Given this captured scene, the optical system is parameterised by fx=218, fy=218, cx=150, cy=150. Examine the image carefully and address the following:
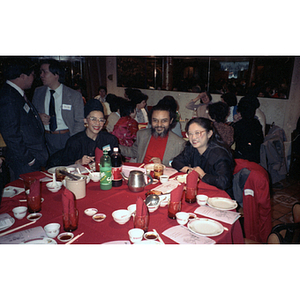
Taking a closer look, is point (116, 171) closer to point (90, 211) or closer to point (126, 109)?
point (90, 211)

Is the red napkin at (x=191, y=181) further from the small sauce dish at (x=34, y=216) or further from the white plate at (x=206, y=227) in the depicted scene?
the small sauce dish at (x=34, y=216)

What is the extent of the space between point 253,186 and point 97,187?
4.52 ft

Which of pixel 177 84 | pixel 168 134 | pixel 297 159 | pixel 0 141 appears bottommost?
pixel 297 159

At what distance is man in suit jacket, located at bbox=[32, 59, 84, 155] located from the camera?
10.8 ft

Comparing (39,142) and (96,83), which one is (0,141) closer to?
(39,142)

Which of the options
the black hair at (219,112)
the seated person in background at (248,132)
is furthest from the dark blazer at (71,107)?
the seated person in background at (248,132)

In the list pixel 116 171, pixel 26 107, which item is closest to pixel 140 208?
pixel 116 171

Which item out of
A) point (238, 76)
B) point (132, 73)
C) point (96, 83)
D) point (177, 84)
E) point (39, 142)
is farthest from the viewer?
point (96, 83)

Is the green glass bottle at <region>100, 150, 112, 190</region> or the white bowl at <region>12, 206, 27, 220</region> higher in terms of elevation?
the green glass bottle at <region>100, 150, 112, 190</region>

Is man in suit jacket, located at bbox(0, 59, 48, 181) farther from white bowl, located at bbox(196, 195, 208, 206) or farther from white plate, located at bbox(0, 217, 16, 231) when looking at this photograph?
white bowl, located at bbox(196, 195, 208, 206)

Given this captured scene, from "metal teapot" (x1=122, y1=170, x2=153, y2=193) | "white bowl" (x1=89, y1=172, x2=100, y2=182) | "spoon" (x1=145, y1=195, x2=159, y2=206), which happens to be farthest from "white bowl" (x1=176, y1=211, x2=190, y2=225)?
"white bowl" (x1=89, y1=172, x2=100, y2=182)

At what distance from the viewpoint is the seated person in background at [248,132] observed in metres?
3.52

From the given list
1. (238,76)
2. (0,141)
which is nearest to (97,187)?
(0,141)

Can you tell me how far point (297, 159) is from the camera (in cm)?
426
